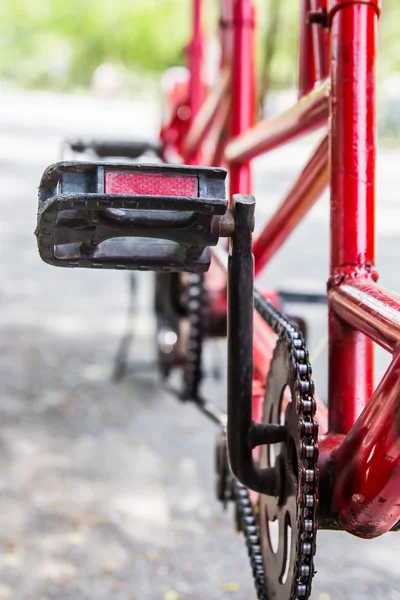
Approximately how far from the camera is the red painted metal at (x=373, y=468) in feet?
3.35

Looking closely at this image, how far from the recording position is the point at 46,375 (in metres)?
4.36

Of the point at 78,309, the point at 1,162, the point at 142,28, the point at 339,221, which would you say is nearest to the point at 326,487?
the point at 339,221

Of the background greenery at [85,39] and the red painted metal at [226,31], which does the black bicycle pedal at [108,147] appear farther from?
the background greenery at [85,39]

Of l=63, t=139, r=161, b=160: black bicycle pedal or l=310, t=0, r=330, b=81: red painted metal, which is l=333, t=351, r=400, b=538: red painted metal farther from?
l=63, t=139, r=161, b=160: black bicycle pedal

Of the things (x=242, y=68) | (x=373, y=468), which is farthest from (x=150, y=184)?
(x=242, y=68)

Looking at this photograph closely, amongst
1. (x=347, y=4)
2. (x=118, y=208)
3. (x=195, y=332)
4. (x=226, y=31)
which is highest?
(x=226, y=31)

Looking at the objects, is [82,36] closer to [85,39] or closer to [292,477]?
[85,39]

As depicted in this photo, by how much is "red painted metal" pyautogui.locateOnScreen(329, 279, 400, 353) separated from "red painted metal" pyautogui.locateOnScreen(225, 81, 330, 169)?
44cm

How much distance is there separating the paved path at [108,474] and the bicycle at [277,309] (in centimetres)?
81

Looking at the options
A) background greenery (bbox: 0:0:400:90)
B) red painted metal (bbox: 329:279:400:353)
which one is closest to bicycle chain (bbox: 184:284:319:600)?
red painted metal (bbox: 329:279:400:353)

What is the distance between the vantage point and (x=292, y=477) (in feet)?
3.89

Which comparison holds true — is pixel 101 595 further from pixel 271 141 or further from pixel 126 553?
pixel 271 141

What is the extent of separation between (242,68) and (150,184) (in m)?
1.84

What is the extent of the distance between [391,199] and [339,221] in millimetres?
5658
